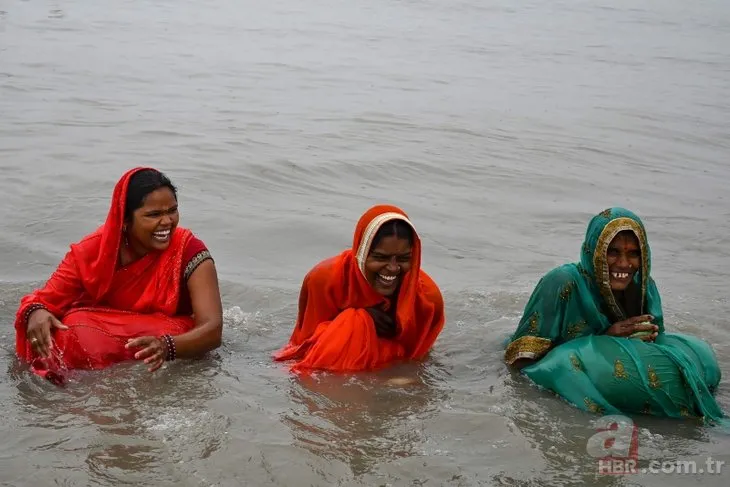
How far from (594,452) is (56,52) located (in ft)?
42.9

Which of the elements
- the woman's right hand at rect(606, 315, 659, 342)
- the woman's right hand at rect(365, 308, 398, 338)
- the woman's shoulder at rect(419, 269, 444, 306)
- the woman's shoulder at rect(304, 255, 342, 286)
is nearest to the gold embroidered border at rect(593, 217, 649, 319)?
the woman's right hand at rect(606, 315, 659, 342)

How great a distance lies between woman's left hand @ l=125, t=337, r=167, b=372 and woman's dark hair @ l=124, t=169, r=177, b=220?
680 mm

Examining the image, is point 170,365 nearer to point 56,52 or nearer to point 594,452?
point 594,452

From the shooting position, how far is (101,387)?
4719 mm

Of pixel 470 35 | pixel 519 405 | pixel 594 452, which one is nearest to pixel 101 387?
pixel 519 405

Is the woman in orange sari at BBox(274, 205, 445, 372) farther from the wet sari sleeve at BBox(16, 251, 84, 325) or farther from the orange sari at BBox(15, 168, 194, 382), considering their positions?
the wet sari sleeve at BBox(16, 251, 84, 325)

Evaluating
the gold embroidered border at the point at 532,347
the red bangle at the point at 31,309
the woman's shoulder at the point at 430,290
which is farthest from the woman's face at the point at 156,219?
the gold embroidered border at the point at 532,347

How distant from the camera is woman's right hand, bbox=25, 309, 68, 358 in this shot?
484 cm

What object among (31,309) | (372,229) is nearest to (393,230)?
(372,229)

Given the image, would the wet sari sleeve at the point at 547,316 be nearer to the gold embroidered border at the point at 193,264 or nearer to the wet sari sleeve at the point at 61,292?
the gold embroidered border at the point at 193,264

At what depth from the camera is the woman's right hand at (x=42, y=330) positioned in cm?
484

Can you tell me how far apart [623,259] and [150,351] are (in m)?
2.35

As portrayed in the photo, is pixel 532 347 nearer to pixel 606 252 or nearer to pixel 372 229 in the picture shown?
pixel 606 252

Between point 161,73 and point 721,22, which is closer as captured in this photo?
point 161,73
